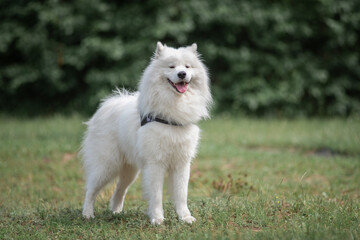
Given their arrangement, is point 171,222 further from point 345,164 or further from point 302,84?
point 302,84

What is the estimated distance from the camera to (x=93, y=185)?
4426 millimetres

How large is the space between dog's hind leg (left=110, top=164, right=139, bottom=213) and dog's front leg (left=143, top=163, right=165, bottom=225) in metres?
0.74

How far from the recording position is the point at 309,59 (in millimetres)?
12109

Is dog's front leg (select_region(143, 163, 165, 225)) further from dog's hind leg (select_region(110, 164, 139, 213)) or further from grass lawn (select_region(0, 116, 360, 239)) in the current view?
dog's hind leg (select_region(110, 164, 139, 213))

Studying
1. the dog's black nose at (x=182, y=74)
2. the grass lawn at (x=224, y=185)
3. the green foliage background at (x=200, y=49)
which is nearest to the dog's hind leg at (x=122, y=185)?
the grass lawn at (x=224, y=185)

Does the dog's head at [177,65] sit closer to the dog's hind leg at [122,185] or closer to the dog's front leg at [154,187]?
the dog's front leg at [154,187]

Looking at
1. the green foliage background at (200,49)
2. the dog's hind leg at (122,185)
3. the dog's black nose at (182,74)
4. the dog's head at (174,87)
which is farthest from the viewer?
the green foliage background at (200,49)

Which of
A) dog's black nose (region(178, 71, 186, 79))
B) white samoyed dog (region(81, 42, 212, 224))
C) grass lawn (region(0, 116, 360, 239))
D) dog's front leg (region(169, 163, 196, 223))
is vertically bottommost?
grass lawn (region(0, 116, 360, 239))

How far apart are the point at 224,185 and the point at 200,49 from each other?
6.75 metres

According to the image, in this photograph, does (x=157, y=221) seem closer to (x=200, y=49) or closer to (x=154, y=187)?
(x=154, y=187)

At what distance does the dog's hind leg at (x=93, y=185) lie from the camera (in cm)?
436

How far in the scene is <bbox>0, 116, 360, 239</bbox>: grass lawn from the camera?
362cm

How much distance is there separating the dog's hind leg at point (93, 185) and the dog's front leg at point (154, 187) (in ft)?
2.13

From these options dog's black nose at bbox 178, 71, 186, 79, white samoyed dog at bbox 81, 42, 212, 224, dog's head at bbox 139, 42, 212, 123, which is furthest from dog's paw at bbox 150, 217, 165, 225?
dog's black nose at bbox 178, 71, 186, 79
